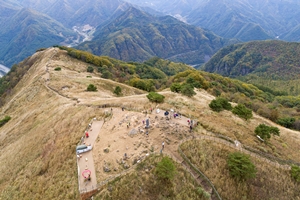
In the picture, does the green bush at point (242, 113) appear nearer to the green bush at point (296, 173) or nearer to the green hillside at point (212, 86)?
the green bush at point (296, 173)

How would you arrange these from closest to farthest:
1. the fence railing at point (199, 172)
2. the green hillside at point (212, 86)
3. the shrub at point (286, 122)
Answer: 1. the fence railing at point (199, 172)
2. the shrub at point (286, 122)
3. the green hillside at point (212, 86)

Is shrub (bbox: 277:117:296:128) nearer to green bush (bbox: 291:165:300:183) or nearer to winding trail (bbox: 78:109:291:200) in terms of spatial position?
winding trail (bbox: 78:109:291:200)

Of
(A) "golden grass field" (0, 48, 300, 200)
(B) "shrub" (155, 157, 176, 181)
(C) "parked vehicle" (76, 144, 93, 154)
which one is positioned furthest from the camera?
(C) "parked vehicle" (76, 144, 93, 154)

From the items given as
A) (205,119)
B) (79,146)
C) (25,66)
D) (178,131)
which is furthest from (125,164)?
(25,66)

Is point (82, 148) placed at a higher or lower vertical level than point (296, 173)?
higher

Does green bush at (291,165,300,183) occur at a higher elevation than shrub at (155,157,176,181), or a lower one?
lower

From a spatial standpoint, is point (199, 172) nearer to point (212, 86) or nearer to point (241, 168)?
point (241, 168)

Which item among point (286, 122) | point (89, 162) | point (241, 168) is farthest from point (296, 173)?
point (286, 122)

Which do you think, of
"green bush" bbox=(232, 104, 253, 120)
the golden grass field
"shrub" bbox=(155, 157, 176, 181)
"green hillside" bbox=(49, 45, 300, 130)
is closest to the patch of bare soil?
the golden grass field

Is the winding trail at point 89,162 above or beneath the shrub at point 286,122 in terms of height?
above

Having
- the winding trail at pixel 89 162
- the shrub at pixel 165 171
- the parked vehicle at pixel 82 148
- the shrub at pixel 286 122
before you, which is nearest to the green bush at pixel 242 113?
the shrub at pixel 286 122
